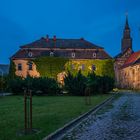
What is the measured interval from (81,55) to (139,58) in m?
15.2

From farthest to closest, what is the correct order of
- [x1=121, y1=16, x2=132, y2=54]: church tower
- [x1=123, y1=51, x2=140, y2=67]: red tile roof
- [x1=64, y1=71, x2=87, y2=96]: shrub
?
1. [x1=121, y1=16, x2=132, y2=54]: church tower
2. [x1=123, y1=51, x2=140, y2=67]: red tile roof
3. [x1=64, y1=71, x2=87, y2=96]: shrub

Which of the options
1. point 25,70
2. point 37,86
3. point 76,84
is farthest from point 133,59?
point 37,86

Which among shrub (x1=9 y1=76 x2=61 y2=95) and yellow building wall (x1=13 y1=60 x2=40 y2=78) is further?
yellow building wall (x1=13 y1=60 x2=40 y2=78)

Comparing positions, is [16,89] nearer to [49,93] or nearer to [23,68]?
[49,93]

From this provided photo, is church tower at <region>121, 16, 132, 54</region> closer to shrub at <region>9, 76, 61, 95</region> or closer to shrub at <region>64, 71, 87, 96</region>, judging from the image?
shrub at <region>9, 76, 61, 95</region>

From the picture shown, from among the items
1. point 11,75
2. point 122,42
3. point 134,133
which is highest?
point 122,42

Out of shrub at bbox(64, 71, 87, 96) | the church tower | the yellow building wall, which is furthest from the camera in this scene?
the church tower

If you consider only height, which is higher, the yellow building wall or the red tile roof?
the red tile roof

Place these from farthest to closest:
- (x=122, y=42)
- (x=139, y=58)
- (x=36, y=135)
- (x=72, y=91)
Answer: (x=122, y=42), (x=139, y=58), (x=72, y=91), (x=36, y=135)

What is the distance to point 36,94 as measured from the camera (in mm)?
45938

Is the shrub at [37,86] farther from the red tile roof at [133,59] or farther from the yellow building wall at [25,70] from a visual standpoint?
the red tile roof at [133,59]

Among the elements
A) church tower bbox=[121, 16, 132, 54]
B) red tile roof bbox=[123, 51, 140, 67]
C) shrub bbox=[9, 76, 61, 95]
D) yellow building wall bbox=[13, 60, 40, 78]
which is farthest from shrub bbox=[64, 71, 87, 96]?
church tower bbox=[121, 16, 132, 54]

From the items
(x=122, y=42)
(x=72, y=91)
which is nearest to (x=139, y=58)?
(x=122, y=42)

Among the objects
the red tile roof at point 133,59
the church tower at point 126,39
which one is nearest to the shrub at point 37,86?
the red tile roof at point 133,59
